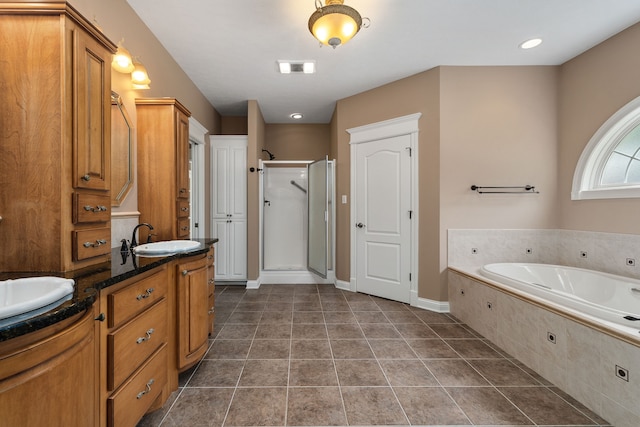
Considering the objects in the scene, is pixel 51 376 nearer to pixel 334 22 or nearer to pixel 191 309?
pixel 191 309

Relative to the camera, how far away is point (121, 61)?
5.81ft

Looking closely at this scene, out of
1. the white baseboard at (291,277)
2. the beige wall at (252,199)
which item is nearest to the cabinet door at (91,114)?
the beige wall at (252,199)

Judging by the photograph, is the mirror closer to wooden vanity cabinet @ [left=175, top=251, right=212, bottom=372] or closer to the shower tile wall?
wooden vanity cabinet @ [left=175, top=251, right=212, bottom=372]

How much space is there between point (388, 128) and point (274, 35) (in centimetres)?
163

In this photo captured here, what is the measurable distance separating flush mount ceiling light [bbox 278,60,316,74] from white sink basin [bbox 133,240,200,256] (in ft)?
6.80

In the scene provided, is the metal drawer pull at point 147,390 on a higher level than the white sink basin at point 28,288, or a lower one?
lower

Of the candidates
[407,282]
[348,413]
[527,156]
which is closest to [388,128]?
[527,156]

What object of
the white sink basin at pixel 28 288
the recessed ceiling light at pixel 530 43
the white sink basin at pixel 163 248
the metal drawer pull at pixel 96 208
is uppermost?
the recessed ceiling light at pixel 530 43

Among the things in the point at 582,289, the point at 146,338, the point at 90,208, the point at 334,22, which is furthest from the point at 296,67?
the point at 582,289

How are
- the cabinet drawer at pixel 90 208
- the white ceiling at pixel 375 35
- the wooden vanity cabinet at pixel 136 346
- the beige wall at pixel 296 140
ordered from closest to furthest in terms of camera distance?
the wooden vanity cabinet at pixel 136 346 < the cabinet drawer at pixel 90 208 < the white ceiling at pixel 375 35 < the beige wall at pixel 296 140

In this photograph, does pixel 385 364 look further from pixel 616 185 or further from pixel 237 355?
pixel 616 185

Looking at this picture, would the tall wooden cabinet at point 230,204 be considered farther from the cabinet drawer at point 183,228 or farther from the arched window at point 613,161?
the arched window at point 613,161

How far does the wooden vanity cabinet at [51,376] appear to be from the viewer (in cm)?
60

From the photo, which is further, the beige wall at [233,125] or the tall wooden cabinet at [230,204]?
the beige wall at [233,125]
